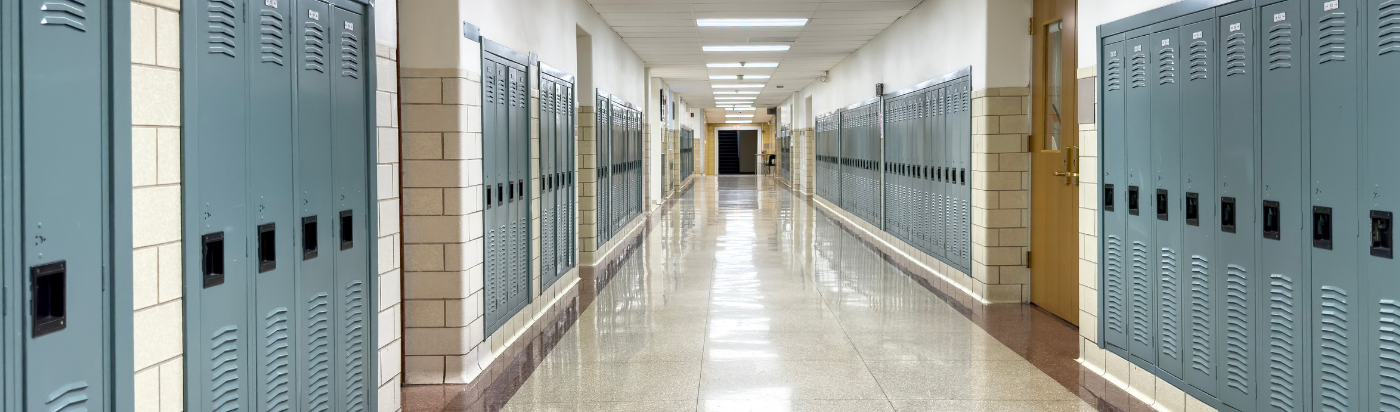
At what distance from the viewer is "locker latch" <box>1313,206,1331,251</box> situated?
8.82 feet

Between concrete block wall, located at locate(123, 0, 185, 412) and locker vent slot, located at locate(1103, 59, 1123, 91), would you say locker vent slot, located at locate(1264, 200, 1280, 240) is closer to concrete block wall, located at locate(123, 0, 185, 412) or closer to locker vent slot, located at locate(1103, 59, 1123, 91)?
locker vent slot, located at locate(1103, 59, 1123, 91)

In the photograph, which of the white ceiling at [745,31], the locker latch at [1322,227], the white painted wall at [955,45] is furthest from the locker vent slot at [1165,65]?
the white ceiling at [745,31]

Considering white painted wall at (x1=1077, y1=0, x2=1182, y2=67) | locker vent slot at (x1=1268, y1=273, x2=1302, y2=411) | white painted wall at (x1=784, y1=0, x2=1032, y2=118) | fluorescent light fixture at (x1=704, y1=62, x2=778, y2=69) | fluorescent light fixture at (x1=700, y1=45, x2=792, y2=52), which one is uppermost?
fluorescent light fixture at (x1=704, y1=62, x2=778, y2=69)

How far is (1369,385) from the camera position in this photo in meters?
2.55

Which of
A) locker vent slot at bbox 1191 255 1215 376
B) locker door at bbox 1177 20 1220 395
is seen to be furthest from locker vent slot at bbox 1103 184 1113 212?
locker vent slot at bbox 1191 255 1215 376

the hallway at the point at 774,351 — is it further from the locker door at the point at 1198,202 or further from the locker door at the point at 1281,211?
the locker door at the point at 1281,211

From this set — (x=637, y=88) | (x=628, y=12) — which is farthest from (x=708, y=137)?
(x=628, y=12)

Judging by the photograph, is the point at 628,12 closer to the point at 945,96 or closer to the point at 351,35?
the point at 945,96

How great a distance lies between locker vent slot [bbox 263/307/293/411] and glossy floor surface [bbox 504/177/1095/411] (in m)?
1.40

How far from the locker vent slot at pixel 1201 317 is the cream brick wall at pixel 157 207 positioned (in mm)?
3214

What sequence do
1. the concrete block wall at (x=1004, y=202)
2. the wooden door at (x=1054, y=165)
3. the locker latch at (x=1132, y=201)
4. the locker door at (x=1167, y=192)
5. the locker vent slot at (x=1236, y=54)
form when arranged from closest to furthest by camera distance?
the locker vent slot at (x=1236, y=54) < the locker door at (x=1167, y=192) < the locker latch at (x=1132, y=201) < the wooden door at (x=1054, y=165) < the concrete block wall at (x=1004, y=202)

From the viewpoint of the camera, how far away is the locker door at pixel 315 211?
2.53 metres

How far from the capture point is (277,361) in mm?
2424

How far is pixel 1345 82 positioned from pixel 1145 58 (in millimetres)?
1122
